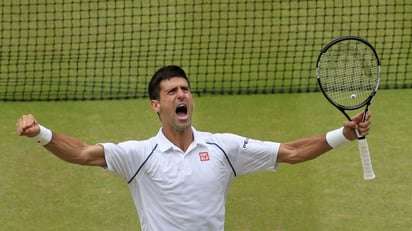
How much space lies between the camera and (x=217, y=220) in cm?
724

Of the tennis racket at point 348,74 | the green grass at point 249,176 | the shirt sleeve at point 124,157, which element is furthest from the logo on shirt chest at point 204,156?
the green grass at point 249,176

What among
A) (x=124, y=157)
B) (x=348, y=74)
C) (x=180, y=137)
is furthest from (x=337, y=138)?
(x=124, y=157)

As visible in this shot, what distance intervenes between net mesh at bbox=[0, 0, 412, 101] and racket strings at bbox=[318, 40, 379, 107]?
5997mm

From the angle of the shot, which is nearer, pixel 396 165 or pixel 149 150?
pixel 149 150

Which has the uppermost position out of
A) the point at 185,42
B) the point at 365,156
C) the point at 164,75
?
the point at 164,75

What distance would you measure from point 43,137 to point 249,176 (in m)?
5.03

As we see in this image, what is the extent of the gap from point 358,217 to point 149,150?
154 inches

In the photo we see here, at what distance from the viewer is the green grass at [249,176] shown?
35.1ft

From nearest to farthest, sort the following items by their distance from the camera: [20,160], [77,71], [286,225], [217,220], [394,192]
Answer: [217,220]
[286,225]
[394,192]
[20,160]
[77,71]

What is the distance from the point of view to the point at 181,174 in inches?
285

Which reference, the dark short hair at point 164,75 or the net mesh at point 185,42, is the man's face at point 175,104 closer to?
the dark short hair at point 164,75

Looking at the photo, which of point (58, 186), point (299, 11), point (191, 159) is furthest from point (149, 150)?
point (299, 11)

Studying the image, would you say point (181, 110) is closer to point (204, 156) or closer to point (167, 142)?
point (167, 142)

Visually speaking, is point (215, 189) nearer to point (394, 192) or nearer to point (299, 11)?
point (394, 192)
